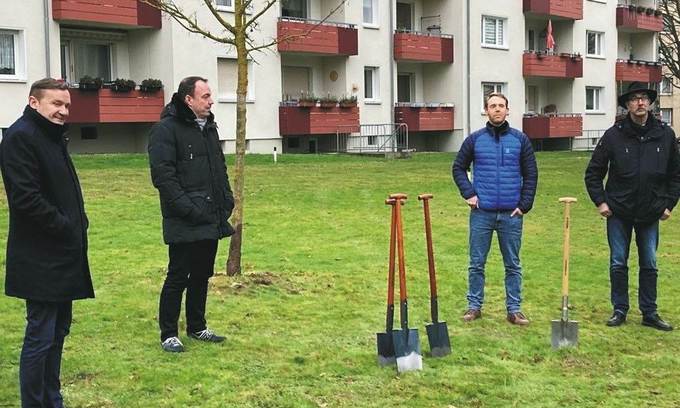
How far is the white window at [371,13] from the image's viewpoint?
3547 cm

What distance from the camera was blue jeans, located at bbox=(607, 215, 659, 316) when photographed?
753cm

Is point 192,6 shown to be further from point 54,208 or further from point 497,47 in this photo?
point 54,208

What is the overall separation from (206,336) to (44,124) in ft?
8.37

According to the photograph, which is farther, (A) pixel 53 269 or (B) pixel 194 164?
(B) pixel 194 164

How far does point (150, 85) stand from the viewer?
27859 mm

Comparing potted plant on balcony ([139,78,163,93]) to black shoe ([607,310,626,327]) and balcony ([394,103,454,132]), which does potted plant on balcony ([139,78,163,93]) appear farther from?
black shoe ([607,310,626,327])

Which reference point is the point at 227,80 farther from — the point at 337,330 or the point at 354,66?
the point at 337,330

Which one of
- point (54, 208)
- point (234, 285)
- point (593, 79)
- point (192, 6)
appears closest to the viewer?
point (54, 208)

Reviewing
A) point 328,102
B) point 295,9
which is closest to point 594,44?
point 295,9

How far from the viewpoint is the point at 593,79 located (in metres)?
47.8

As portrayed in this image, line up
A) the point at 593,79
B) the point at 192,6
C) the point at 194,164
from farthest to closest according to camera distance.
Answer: the point at 593,79 < the point at 192,6 < the point at 194,164

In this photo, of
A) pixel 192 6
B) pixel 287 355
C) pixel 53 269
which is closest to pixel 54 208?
pixel 53 269

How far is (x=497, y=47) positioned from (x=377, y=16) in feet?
25.3

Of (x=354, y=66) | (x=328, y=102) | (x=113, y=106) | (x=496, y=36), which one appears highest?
(x=496, y=36)
